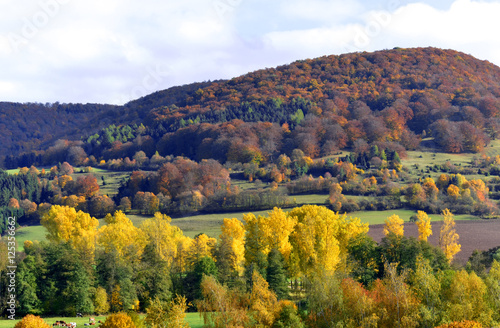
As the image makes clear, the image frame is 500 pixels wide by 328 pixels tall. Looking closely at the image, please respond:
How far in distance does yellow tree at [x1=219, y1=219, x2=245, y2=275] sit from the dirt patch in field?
39283mm

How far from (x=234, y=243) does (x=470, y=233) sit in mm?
68406

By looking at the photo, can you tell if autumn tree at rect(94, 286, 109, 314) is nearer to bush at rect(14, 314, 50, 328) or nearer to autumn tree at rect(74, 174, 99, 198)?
bush at rect(14, 314, 50, 328)

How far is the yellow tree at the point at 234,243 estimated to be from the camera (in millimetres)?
81750

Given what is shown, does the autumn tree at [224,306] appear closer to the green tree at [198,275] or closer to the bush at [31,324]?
the green tree at [198,275]

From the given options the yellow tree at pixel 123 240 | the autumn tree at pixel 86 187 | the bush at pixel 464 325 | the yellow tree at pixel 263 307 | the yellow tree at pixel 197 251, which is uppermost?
the autumn tree at pixel 86 187

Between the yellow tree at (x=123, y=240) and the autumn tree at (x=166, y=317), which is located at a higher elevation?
the yellow tree at (x=123, y=240)

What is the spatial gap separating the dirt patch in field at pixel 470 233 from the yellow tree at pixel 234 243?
3928cm

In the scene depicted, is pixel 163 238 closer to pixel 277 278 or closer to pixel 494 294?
pixel 277 278


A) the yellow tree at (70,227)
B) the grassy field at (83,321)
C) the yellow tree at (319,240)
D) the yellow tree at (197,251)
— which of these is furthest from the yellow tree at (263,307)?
the yellow tree at (70,227)

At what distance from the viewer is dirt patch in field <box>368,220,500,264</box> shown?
365 ft

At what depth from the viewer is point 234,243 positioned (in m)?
84.8

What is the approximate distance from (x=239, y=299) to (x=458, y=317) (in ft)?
82.1

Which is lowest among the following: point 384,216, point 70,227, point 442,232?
point 442,232

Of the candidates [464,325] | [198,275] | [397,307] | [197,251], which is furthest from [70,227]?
[464,325]
